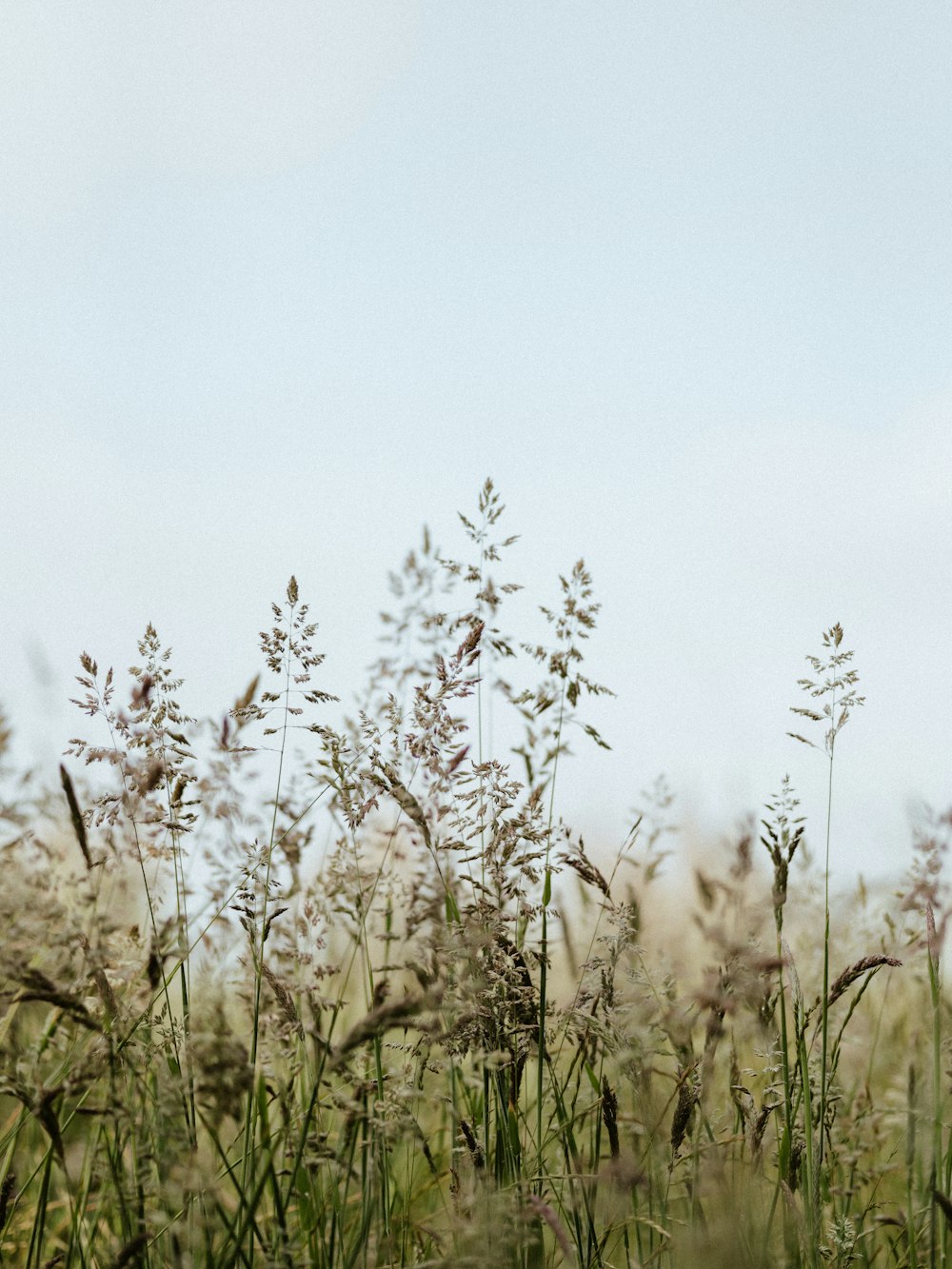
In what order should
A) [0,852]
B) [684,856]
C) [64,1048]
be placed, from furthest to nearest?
[684,856]
[64,1048]
[0,852]

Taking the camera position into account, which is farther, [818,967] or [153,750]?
[818,967]

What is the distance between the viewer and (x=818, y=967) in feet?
12.4

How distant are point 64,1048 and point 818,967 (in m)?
2.46

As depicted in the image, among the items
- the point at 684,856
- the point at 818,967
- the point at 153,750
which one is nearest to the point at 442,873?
the point at 153,750

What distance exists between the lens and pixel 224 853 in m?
2.25

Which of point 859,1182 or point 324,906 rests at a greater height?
point 324,906

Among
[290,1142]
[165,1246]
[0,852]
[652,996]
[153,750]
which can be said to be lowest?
[165,1246]

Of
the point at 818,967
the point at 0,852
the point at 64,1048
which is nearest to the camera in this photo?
the point at 0,852

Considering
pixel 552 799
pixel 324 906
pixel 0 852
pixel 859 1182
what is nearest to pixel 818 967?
pixel 859 1182

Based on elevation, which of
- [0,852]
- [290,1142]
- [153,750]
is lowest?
[290,1142]

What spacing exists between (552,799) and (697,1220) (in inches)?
35.7

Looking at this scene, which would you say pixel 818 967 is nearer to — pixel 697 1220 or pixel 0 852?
pixel 697 1220

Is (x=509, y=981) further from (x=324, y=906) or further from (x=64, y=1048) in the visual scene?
(x=64, y=1048)

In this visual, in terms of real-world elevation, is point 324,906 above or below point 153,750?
below
